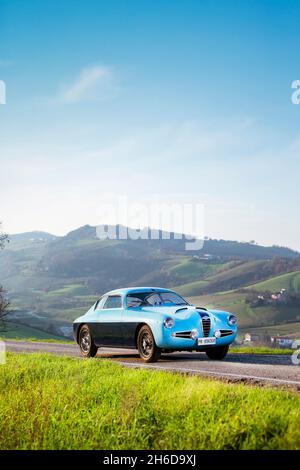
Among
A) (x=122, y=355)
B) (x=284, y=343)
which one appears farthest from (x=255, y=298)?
(x=122, y=355)

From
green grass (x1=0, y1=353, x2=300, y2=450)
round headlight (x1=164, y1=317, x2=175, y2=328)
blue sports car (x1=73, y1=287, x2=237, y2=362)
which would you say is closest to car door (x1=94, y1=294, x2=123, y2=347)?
blue sports car (x1=73, y1=287, x2=237, y2=362)

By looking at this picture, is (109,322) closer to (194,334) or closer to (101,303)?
(101,303)

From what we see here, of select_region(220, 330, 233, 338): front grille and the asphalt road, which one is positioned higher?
select_region(220, 330, 233, 338): front grille

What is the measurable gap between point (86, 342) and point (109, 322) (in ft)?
4.42

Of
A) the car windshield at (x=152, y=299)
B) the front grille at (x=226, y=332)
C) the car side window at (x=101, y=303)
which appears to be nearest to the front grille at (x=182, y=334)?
the front grille at (x=226, y=332)

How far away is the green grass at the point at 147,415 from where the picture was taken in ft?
19.2

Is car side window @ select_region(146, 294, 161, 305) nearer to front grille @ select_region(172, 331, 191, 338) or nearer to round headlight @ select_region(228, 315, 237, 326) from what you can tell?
front grille @ select_region(172, 331, 191, 338)

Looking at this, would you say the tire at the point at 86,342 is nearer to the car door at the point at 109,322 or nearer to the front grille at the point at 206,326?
the car door at the point at 109,322

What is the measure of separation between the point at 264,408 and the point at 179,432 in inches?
41.6

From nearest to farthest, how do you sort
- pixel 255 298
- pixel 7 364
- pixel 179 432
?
1. pixel 179 432
2. pixel 7 364
3. pixel 255 298

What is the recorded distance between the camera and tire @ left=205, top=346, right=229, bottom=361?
13461mm

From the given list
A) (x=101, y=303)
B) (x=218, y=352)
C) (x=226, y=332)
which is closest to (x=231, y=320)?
(x=226, y=332)
